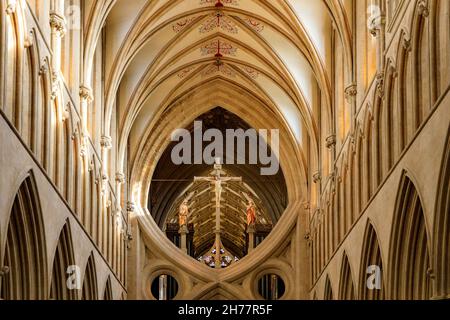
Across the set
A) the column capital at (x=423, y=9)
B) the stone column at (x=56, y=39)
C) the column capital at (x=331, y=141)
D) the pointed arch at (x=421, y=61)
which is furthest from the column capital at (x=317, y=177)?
the column capital at (x=423, y=9)

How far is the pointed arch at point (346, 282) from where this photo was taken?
29812 mm

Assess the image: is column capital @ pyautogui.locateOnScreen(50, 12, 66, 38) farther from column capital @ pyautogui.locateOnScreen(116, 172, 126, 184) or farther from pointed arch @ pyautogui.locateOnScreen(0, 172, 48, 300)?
column capital @ pyautogui.locateOnScreen(116, 172, 126, 184)

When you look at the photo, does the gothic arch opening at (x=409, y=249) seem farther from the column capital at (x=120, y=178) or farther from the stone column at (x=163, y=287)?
the stone column at (x=163, y=287)

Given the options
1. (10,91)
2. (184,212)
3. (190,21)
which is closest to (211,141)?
(184,212)

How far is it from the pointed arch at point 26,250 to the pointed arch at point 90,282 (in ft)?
22.8

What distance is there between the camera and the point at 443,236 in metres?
18.6

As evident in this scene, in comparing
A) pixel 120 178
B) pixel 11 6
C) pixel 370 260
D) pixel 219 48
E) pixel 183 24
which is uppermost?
pixel 219 48

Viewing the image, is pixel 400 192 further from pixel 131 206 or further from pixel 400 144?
pixel 131 206

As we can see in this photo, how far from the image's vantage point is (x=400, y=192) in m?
21.9

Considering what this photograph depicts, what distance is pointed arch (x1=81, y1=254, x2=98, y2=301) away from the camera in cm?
2991

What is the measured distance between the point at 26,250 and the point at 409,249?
8.18 m

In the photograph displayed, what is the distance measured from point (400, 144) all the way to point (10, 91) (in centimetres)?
831

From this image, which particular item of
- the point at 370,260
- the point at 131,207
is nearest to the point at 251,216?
the point at 131,207
